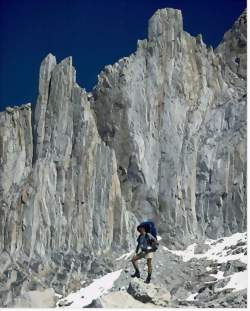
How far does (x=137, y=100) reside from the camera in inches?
2618

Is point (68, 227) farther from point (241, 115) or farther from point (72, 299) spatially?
point (241, 115)

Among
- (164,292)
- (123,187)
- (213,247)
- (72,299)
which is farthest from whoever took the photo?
(123,187)

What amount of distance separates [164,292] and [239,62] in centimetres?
4552

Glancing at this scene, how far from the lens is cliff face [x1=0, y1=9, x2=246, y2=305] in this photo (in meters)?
62.2

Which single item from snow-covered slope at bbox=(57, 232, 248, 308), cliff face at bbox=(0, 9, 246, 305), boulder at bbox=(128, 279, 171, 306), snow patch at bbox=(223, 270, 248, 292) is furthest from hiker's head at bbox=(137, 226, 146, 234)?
cliff face at bbox=(0, 9, 246, 305)

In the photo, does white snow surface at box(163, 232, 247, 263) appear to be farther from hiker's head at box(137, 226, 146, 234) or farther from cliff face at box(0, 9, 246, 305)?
hiker's head at box(137, 226, 146, 234)

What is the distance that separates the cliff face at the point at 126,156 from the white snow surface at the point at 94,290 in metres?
3.66

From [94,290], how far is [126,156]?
1334cm

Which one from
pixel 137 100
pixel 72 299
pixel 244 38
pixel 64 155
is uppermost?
pixel 244 38

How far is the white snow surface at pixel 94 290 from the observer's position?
52.5 metres

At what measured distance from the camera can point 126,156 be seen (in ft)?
214

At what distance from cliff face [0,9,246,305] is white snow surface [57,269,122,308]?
12.0ft

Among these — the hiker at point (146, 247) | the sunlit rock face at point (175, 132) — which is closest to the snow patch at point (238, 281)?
the sunlit rock face at point (175, 132)

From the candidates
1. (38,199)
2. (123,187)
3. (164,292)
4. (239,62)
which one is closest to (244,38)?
(239,62)
